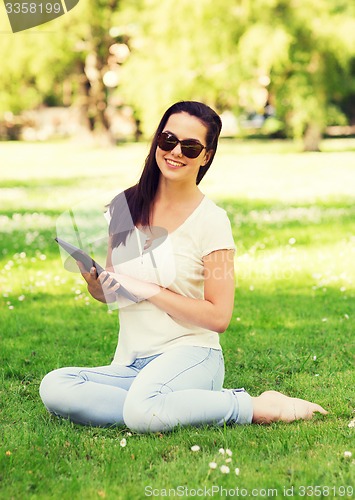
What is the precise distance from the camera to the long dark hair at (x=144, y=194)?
4355 millimetres

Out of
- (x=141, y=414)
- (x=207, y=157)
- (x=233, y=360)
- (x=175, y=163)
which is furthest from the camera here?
(x=233, y=360)

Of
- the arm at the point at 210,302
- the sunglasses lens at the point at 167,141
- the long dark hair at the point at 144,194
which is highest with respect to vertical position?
the sunglasses lens at the point at 167,141

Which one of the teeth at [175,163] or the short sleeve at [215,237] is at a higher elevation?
the teeth at [175,163]

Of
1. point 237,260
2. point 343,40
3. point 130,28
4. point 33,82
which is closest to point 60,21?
point 130,28

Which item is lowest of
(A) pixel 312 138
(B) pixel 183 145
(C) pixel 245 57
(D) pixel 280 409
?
(A) pixel 312 138

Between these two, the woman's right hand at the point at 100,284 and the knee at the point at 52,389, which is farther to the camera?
the knee at the point at 52,389

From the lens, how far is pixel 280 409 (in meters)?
4.30

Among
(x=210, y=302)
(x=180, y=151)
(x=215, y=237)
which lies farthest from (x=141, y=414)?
(x=180, y=151)

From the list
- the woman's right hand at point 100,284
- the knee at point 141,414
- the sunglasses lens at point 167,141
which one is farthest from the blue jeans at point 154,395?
the sunglasses lens at point 167,141

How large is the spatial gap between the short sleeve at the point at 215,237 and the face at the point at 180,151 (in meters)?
0.29

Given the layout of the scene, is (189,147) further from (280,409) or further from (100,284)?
(280,409)

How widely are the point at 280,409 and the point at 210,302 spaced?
67 cm

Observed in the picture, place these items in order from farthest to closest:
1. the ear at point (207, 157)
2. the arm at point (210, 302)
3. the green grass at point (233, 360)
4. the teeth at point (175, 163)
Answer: the ear at point (207, 157), the teeth at point (175, 163), the arm at point (210, 302), the green grass at point (233, 360)

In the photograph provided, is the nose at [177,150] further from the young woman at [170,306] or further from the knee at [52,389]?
the knee at [52,389]
